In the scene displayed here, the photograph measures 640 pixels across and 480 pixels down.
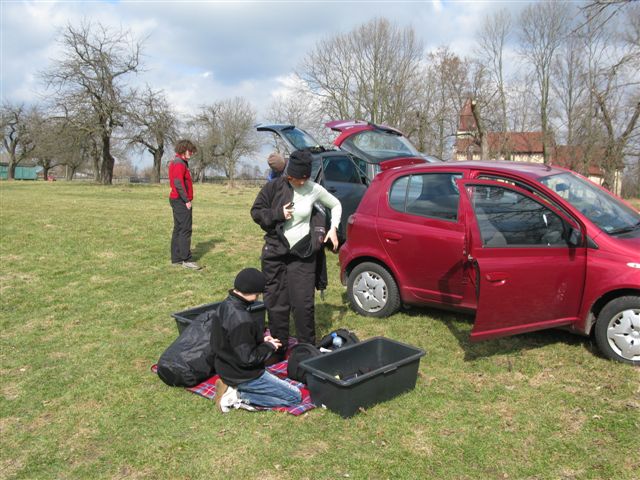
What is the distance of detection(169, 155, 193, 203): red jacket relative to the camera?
8641 mm

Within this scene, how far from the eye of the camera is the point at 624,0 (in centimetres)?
1064

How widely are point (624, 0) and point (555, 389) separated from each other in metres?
9.76

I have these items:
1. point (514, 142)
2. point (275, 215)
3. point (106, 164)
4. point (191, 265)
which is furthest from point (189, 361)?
point (514, 142)

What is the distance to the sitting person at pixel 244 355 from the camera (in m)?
3.86

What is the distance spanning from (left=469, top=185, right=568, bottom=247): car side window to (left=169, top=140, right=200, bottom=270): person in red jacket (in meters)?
5.05

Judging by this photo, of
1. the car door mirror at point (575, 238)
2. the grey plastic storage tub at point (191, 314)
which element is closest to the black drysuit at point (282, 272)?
the grey plastic storage tub at point (191, 314)

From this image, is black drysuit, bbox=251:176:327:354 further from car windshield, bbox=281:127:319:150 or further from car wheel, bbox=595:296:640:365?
car windshield, bbox=281:127:319:150

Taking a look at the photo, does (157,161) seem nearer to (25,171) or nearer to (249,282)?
(25,171)

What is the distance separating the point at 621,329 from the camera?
4.38 metres

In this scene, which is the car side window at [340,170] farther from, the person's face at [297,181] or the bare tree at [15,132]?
the bare tree at [15,132]

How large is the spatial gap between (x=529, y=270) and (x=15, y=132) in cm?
6583

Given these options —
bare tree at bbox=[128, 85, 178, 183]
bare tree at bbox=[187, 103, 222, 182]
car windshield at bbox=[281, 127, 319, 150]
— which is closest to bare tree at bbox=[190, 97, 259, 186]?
bare tree at bbox=[187, 103, 222, 182]

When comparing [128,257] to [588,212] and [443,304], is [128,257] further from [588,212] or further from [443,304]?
[588,212]

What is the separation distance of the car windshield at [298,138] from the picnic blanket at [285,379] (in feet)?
16.5
